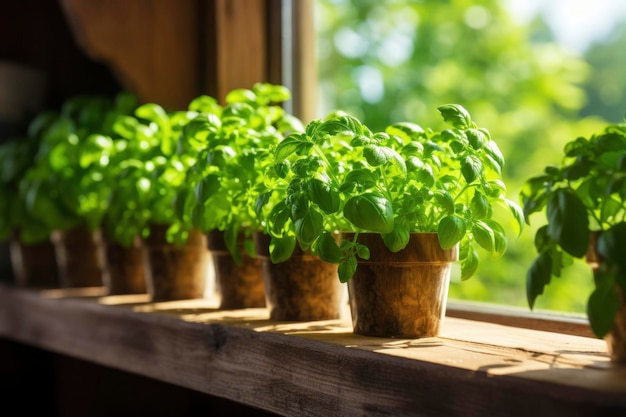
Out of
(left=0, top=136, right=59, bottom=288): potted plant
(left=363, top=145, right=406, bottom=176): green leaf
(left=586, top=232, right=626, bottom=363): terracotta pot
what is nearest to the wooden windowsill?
(left=586, top=232, right=626, bottom=363): terracotta pot

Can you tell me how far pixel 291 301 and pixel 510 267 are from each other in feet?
7.99

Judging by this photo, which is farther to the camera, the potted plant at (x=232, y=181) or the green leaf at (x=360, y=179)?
the potted plant at (x=232, y=181)

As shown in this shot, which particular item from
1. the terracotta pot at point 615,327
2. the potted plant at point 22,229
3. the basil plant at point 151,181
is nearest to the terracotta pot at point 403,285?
the terracotta pot at point 615,327

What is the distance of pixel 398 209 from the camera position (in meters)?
1.01

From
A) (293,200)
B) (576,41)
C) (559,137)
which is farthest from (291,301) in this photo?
(559,137)

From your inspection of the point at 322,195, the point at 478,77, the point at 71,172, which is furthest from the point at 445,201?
the point at 478,77

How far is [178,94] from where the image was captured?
191 cm

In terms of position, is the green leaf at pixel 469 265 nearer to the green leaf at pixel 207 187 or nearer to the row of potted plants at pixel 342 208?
the row of potted plants at pixel 342 208

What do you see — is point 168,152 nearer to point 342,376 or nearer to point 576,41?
point 342,376

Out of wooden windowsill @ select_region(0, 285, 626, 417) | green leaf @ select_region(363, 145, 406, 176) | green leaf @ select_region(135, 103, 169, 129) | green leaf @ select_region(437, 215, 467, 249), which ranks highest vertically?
green leaf @ select_region(135, 103, 169, 129)

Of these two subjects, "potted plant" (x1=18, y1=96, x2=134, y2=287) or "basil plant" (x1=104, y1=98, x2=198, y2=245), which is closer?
"basil plant" (x1=104, y1=98, x2=198, y2=245)

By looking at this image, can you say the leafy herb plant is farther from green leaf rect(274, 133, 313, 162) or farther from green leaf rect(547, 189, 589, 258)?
green leaf rect(274, 133, 313, 162)

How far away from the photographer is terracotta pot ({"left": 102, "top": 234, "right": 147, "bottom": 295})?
1680 mm

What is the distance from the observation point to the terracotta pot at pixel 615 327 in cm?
81
